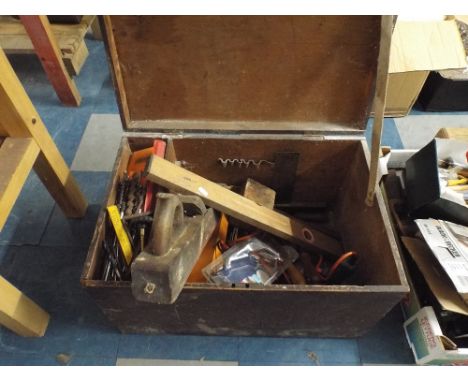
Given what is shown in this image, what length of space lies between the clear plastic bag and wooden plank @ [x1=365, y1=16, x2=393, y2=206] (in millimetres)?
282

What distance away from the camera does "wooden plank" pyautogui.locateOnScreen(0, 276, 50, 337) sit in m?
0.86

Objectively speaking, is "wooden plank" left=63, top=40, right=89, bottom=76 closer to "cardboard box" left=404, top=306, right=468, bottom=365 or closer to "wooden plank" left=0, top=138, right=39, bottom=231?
"wooden plank" left=0, top=138, right=39, bottom=231

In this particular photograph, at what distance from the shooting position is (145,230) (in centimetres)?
87

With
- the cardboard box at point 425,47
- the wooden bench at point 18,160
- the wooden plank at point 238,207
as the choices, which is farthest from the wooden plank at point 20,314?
the cardboard box at point 425,47

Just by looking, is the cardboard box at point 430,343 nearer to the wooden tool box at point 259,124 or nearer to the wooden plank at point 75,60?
the wooden tool box at point 259,124

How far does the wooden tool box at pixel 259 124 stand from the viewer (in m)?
0.76

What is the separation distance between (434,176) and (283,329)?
56 cm

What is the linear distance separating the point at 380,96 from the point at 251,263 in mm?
524

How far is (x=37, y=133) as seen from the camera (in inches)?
37.7

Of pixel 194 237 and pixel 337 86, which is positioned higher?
pixel 337 86

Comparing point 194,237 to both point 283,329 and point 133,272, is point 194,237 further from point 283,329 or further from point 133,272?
point 283,329

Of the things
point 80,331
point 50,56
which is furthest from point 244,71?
point 50,56

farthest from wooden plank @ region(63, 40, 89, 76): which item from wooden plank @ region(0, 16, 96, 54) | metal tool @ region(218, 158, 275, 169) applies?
metal tool @ region(218, 158, 275, 169)
